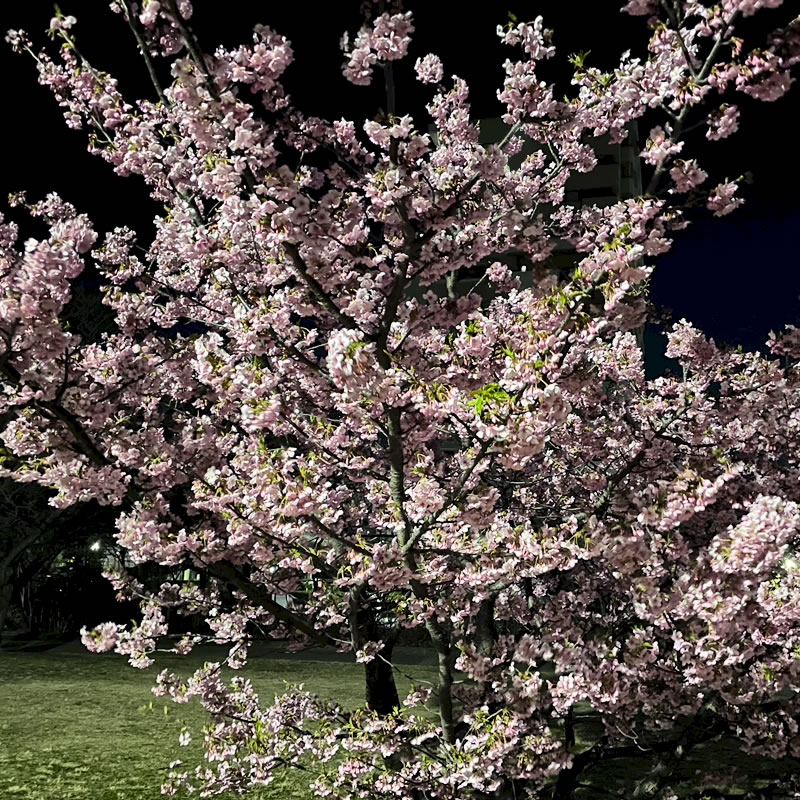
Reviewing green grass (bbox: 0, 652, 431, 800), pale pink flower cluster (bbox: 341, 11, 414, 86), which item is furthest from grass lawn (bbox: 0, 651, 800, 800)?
pale pink flower cluster (bbox: 341, 11, 414, 86)

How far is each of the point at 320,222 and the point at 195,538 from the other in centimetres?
212

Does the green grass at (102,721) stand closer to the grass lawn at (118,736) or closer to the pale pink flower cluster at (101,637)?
the grass lawn at (118,736)

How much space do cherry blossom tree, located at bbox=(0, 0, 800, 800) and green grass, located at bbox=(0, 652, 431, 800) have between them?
9.19ft

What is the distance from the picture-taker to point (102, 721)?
1144 centimetres

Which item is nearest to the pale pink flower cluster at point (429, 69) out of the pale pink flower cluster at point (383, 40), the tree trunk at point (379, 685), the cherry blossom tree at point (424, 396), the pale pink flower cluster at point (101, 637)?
the cherry blossom tree at point (424, 396)

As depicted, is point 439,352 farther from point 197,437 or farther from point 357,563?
point 197,437

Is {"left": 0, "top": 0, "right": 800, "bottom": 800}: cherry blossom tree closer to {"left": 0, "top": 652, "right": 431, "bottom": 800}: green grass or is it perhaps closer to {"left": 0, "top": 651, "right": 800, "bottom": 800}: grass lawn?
{"left": 0, "top": 651, "right": 800, "bottom": 800}: grass lawn

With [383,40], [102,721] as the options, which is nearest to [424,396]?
[383,40]

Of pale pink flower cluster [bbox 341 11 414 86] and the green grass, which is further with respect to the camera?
the green grass

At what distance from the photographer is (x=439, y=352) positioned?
4598 millimetres

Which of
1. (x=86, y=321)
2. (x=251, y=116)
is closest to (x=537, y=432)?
(x=251, y=116)

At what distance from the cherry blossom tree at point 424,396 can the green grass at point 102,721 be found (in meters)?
2.80

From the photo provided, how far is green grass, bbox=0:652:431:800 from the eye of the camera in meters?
8.44

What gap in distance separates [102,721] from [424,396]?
992 centimetres
